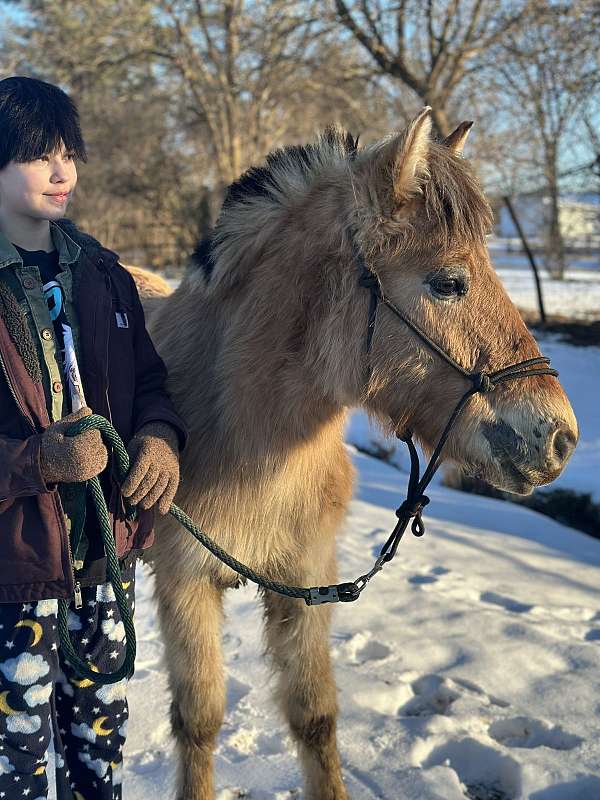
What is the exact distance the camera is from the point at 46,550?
5.25ft

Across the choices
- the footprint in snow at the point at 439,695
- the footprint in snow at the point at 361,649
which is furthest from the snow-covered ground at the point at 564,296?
the footprint in snow at the point at 439,695

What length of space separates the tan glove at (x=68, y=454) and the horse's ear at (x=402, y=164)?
0.90 m

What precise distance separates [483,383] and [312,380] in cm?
45

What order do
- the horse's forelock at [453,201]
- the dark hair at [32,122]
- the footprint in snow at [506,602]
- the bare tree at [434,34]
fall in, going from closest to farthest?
1. the dark hair at [32,122]
2. the horse's forelock at [453,201]
3. the footprint in snow at [506,602]
4. the bare tree at [434,34]

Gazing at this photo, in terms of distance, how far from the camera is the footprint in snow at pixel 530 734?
103 inches

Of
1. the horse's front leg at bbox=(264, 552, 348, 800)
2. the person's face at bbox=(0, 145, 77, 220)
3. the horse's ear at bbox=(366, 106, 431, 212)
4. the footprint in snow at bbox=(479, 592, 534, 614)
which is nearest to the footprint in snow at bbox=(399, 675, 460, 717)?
the horse's front leg at bbox=(264, 552, 348, 800)

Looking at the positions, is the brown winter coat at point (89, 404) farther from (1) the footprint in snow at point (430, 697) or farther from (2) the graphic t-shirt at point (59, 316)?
(1) the footprint in snow at point (430, 697)

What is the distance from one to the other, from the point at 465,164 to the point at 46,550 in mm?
1398

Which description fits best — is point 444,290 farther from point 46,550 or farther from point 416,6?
point 416,6

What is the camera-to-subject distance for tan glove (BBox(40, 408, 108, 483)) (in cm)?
152

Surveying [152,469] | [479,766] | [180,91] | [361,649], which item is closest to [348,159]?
[152,469]

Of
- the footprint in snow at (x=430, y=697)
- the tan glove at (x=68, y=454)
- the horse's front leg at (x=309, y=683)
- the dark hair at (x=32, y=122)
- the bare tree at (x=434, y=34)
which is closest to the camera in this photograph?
the tan glove at (x=68, y=454)

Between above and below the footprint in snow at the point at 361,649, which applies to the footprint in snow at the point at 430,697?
above

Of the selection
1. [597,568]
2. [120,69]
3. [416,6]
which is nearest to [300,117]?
[120,69]
